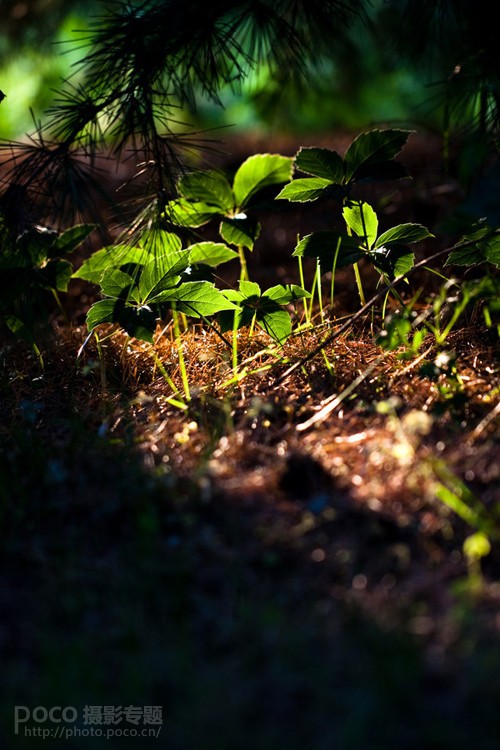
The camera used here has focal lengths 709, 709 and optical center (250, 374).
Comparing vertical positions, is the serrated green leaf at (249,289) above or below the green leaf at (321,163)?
below

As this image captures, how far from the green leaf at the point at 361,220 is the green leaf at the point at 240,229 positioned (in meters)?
0.30

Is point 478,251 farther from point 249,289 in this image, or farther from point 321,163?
point 249,289

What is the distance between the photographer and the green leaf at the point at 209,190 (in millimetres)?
2209

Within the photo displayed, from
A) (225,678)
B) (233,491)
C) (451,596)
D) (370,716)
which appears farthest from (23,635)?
(451,596)

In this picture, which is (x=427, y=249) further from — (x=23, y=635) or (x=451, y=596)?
(x=23, y=635)

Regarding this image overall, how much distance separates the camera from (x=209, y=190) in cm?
227

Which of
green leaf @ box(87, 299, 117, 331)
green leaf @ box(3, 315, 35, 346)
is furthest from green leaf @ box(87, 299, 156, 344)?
green leaf @ box(3, 315, 35, 346)

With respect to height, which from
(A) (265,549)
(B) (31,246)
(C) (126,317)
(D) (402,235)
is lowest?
(A) (265,549)

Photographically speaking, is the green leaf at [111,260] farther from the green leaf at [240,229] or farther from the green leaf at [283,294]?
the green leaf at [283,294]

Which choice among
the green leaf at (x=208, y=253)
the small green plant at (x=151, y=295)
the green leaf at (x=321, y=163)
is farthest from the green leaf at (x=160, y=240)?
the green leaf at (x=321, y=163)

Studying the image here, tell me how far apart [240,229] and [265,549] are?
119 cm

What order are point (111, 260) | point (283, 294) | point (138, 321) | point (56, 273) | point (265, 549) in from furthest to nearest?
point (56, 273)
point (111, 260)
point (283, 294)
point (138, 321)
point (265, 549)

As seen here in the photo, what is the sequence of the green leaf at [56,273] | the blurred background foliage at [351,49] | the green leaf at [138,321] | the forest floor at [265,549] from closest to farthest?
1. the forest floor at [265,549]
2. the green leaf at [138,321]
3. the green leaf at [56,273]
4. the blurred background foliage at [351,49]

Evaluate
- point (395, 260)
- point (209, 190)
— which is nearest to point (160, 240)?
point (209, 190)
